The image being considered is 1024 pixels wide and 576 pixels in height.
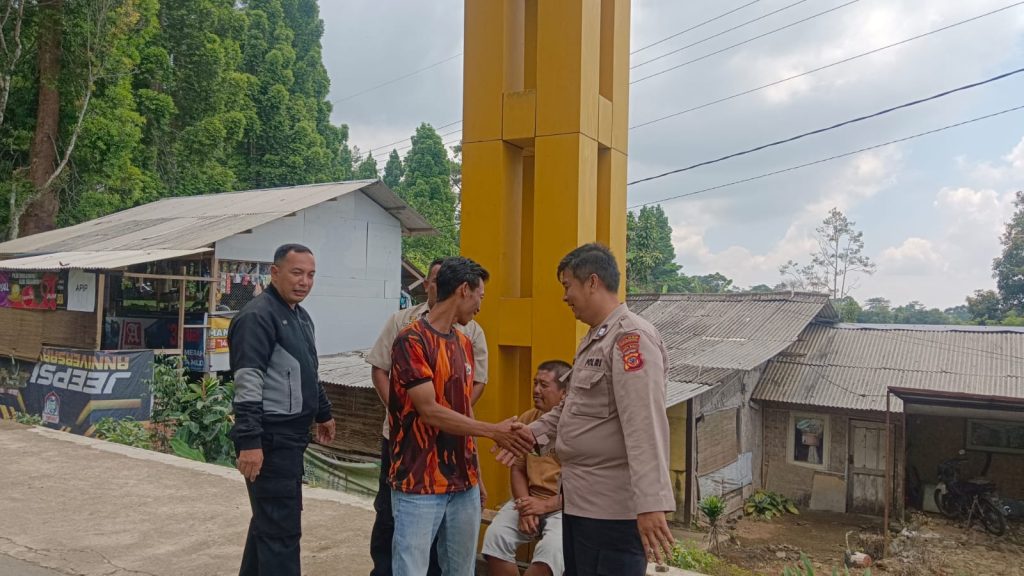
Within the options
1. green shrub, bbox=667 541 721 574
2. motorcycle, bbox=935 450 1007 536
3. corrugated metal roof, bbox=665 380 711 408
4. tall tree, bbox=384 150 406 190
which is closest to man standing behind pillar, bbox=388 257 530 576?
green shrub, bbox=667 541 721 574

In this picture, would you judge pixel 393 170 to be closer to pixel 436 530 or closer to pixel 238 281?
pixel 238 281

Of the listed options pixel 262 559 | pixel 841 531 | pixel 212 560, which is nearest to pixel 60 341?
pixel 212 560

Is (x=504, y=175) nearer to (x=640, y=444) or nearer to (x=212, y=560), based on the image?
(x=640, y=444)

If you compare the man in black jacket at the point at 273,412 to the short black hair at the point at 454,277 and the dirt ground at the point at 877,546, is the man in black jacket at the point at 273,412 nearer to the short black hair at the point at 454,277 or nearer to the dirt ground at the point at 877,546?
the short black hair at the point at 454,277

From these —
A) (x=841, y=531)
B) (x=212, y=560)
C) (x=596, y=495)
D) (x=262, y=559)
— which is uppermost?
(x=596, y=495)

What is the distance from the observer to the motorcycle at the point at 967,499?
11.6 metres

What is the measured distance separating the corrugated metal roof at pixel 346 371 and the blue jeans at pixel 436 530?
7348 millimetres

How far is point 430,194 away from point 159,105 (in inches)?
485

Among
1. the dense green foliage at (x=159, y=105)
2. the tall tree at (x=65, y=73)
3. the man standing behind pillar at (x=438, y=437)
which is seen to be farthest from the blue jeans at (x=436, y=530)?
the tall tree at (x=65, y=73)

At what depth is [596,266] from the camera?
96.7 inches

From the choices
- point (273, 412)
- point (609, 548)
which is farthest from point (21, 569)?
point (609, 548)

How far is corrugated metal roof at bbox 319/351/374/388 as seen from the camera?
1091cm

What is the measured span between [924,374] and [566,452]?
13.4m

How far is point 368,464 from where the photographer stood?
409 inches
